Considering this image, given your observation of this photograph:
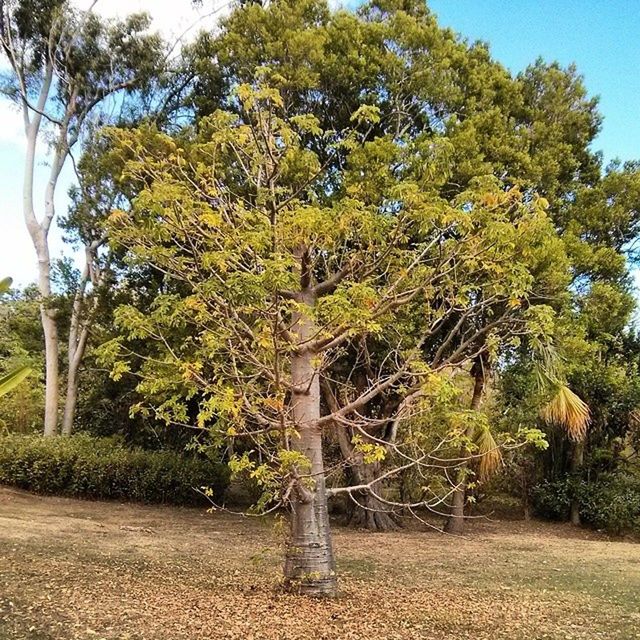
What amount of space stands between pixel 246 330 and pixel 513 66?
27.3 ft

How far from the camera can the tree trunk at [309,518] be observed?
15.5 ft

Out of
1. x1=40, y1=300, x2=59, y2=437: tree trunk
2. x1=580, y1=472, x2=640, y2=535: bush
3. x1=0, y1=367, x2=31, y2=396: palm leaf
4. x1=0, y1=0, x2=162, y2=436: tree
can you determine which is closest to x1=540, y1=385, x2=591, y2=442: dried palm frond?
x1=580, y1=472, x2=640, y2=535: bush

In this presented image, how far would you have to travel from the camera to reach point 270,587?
498cm

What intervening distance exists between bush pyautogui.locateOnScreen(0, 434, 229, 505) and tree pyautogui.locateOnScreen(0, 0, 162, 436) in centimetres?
159

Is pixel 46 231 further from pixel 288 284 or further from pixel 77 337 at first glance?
pixel 288 284

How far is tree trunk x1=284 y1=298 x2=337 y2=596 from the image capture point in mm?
4738

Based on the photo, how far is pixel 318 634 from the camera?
379 cm

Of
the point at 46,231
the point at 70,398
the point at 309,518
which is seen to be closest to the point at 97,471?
the point at 70,398

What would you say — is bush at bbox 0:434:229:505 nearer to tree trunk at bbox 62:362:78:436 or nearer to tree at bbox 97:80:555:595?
tree trunk at bbox 62:362:78:436

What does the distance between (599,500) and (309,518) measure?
8461 mm

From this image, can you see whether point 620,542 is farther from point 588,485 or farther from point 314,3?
point 314,3

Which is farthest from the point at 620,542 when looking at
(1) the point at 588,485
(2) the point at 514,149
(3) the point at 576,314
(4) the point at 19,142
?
(4) the point at 19,142

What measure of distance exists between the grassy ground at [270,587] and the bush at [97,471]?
2.08 meters

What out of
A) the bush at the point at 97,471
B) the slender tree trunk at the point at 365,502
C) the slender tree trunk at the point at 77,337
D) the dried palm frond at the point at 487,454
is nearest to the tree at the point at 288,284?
the dried palm frond at the point at 487,454
